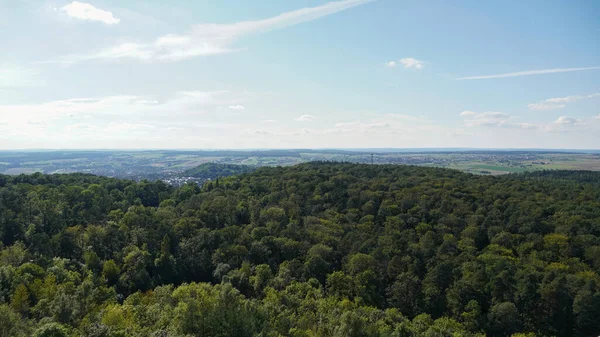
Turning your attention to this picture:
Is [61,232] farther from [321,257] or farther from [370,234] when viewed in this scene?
[370,234]

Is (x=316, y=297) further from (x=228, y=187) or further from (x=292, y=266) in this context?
(x=228, y=187)

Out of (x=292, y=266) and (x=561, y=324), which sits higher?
(x=292, y=266)

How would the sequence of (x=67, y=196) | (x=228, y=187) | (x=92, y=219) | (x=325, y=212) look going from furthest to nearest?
1. (x=228, y=187)
2. (x=325, y=212)
3. (x=67, y=196)
4. (x=92, y=219)

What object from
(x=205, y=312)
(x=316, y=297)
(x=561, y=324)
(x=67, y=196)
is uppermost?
(x=67, y=196)

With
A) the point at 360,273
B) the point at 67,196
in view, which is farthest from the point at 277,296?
the point at 67,196

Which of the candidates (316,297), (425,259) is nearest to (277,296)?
(316,297)

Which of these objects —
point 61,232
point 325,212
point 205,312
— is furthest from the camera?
point 325,212

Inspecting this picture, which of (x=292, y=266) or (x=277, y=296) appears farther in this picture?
(x=292, y=266)
